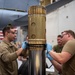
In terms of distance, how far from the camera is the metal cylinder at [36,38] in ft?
5.79

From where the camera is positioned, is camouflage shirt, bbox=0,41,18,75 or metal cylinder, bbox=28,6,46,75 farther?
camouflage shirt, bbox=0,41,18,75

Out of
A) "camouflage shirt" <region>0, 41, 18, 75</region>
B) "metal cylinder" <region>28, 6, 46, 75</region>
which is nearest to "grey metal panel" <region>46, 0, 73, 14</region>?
"camouflage shirt" <region>0, 41, 18, 75</region>

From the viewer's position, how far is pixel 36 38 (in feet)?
5.82

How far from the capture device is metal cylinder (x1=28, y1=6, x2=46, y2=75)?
1766 millimetres

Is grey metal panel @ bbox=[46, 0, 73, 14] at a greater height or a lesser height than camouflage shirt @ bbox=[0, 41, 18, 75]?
greater

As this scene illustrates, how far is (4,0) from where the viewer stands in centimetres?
610

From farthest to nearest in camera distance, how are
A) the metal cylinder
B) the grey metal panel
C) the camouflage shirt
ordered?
the grey metal panel
the camouflage shirt
the metal cylinder

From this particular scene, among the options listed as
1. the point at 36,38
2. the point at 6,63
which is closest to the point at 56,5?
the point at 6,63

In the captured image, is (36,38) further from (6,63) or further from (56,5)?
(56,5)

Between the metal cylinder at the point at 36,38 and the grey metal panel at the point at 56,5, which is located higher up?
the grey metal panel at the point at 56,5

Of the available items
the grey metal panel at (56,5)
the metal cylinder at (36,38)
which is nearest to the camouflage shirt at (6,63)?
the metal cylinder at (36,38)

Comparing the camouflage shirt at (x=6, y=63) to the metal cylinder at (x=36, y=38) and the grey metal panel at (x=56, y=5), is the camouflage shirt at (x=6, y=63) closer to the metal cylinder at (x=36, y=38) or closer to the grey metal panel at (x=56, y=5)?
the metal cylinder at (x=36, y=38)

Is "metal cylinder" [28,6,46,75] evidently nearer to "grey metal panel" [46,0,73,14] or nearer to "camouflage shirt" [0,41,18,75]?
"camouflage shirt" [0,41,18,75]

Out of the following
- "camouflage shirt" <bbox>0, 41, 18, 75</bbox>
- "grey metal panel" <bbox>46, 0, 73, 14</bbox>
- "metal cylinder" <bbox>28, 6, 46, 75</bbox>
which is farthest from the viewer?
"grey metal panel" <bbox>46, 0, 73, 14</bbox>
